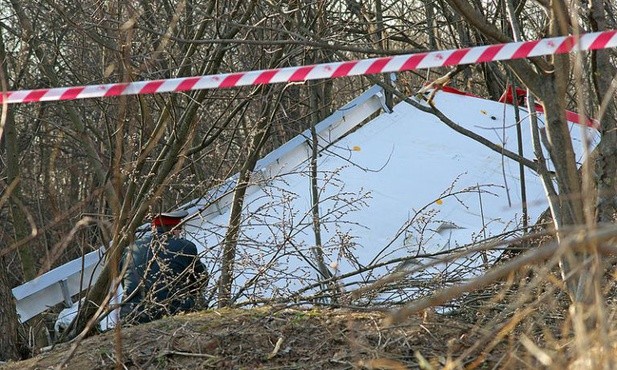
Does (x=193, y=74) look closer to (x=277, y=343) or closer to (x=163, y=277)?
(x=163, y=277)

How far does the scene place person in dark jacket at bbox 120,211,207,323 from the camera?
5.16 metres

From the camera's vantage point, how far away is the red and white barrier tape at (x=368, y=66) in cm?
402

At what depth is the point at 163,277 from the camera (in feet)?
21.7

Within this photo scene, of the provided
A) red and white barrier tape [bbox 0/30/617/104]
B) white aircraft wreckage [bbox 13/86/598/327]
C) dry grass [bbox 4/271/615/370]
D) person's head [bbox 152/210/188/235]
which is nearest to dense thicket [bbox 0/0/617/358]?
red and white barrier tape [bbox 0/30/617/104]

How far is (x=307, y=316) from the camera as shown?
14.6 ft

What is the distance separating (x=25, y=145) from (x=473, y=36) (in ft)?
Answer: 21.8

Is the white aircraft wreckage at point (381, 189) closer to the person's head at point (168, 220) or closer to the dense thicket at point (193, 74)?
the person's head at point (168, 220)

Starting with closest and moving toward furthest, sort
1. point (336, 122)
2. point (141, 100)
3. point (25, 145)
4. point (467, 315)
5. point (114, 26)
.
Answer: point (467, 315) < point (141, 100) < point (114, 26) < point (336, 122) < point (25, 145)

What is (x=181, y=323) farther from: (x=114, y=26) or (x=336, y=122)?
(x=336, y=122)

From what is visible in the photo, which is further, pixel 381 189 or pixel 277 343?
pixel 381 189

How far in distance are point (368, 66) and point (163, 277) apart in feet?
8.13

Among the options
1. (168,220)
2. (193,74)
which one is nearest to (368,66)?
(168,220)

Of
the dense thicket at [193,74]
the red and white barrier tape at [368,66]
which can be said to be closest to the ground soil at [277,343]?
the dense thicket at [193,74]

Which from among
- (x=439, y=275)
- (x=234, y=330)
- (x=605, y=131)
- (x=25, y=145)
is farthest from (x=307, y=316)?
(x=25, y=145)
